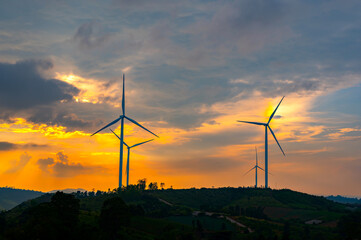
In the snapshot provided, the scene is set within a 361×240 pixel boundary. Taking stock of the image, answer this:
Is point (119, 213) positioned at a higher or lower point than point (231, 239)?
higher

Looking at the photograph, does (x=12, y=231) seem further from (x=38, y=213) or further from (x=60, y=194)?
(x=60, y=194)

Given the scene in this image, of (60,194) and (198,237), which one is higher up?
(60,194)

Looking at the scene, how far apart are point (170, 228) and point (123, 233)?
28.1m

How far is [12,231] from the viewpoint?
127750 mm

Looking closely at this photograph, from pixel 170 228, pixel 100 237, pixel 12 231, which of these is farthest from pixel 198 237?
pixel 12 231

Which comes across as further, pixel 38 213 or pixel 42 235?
pixel 38 213

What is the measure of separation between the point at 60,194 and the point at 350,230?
122 meters

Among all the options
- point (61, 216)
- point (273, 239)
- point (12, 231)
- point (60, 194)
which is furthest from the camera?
point (273, 239)

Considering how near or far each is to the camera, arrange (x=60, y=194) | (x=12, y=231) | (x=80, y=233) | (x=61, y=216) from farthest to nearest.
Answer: (x=60, y=194) → (x=61, y=216) → (x=80, y=233) → (x=12, y=231)

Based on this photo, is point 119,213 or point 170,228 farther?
point 170,228

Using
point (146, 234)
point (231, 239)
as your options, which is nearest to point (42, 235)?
point (146, 234)

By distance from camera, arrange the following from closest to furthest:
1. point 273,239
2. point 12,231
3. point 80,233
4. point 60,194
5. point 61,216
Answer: point 12,231 < point 80,233 < point 61,216 < point 60,194 < point 273,239

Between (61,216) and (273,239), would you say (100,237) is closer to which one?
(61,216)

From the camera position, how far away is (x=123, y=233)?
7037 inches
